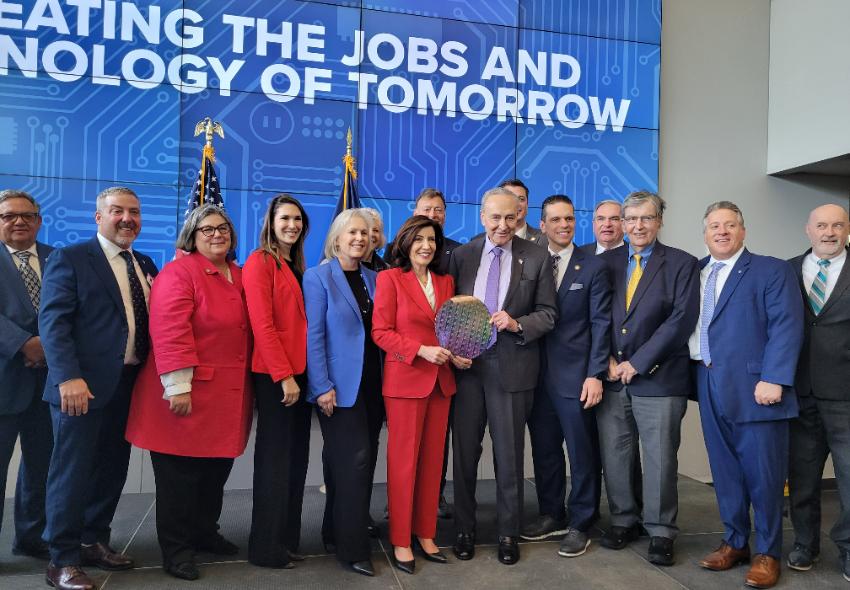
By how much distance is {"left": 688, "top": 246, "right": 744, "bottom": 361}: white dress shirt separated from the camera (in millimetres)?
3084

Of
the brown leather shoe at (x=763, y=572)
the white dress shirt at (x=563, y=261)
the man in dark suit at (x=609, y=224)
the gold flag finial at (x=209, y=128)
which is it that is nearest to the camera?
the brown leather shoe at (x=763, y=572)

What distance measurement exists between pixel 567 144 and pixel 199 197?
135 inches

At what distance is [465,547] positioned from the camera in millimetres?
3117

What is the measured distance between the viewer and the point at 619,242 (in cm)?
375

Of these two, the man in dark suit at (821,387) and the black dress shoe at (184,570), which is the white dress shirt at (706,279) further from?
the black dress shoe at (184,570)

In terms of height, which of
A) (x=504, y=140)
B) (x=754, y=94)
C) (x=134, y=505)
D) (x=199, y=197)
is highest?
(x=754, y=94)

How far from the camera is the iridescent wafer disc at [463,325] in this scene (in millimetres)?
2838

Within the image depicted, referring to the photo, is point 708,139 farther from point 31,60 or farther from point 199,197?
point 31,60

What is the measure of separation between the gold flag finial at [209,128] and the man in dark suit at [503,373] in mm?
2992

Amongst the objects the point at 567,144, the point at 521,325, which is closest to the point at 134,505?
the point at 521,325

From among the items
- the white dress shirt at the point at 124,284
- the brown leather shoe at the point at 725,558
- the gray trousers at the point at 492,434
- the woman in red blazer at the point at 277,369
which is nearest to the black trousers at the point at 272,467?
the woman in red blazer at the point at 277,369

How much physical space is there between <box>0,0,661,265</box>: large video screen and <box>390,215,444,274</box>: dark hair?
9.24 feet

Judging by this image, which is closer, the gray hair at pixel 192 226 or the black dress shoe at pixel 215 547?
the gray hair at pixel 192 226

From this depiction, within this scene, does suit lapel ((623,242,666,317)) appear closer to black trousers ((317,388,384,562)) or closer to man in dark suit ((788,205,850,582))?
man in dark suit ((788,205,850,582))
